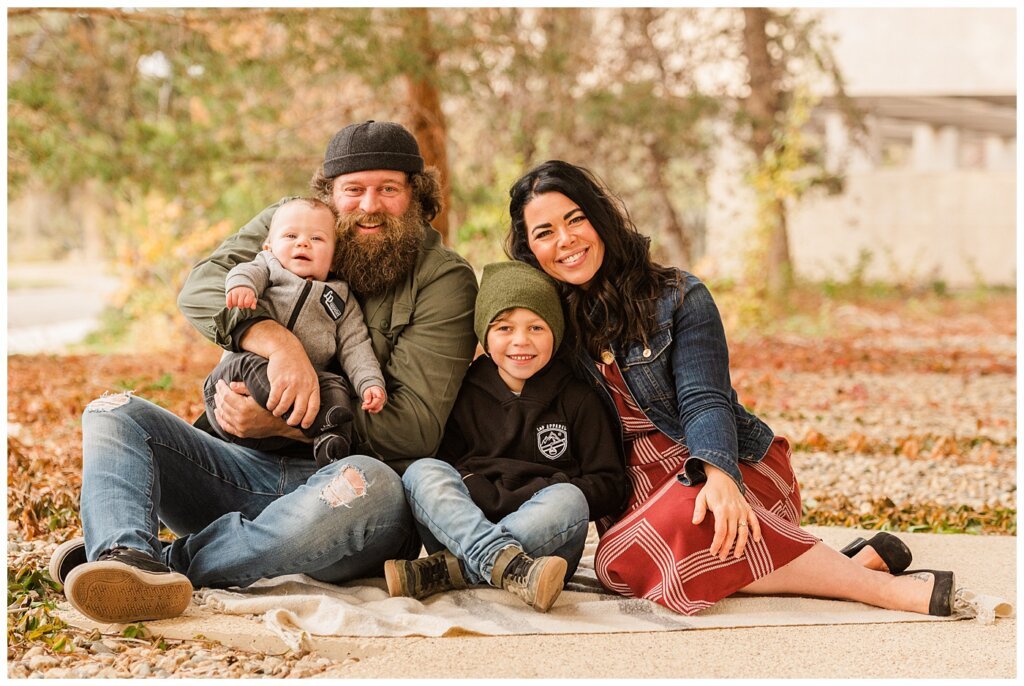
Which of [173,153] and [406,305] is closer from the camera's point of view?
[406,305]

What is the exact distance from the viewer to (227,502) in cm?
304

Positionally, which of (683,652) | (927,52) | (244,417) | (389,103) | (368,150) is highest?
(927,52)

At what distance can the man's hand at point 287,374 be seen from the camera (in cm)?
288

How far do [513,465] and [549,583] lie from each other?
42 centimetres

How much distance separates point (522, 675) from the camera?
2.41 meters

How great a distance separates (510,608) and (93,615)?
3.61 ft

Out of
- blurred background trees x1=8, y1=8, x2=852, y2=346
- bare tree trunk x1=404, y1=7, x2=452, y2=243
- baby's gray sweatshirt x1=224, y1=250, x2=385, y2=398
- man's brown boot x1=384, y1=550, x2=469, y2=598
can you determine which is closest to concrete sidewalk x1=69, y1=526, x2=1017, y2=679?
man's brown boot x1=384, y1=550, x2=469, y2=598

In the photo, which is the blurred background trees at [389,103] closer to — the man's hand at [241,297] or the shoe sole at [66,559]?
the man's hand at [241,297]

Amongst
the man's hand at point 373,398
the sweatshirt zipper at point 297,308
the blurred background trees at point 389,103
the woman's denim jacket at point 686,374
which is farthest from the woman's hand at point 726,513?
the blurred background trees at point 389,103

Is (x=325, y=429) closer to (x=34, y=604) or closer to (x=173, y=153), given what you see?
(x=34, y=604)

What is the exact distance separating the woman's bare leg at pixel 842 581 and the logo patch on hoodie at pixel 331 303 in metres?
1.49

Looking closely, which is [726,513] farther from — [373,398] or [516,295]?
[373,398]

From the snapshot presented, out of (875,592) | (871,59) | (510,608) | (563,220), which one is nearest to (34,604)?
(510,608)

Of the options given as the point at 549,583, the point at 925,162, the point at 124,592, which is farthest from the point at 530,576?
the point at 925,162
